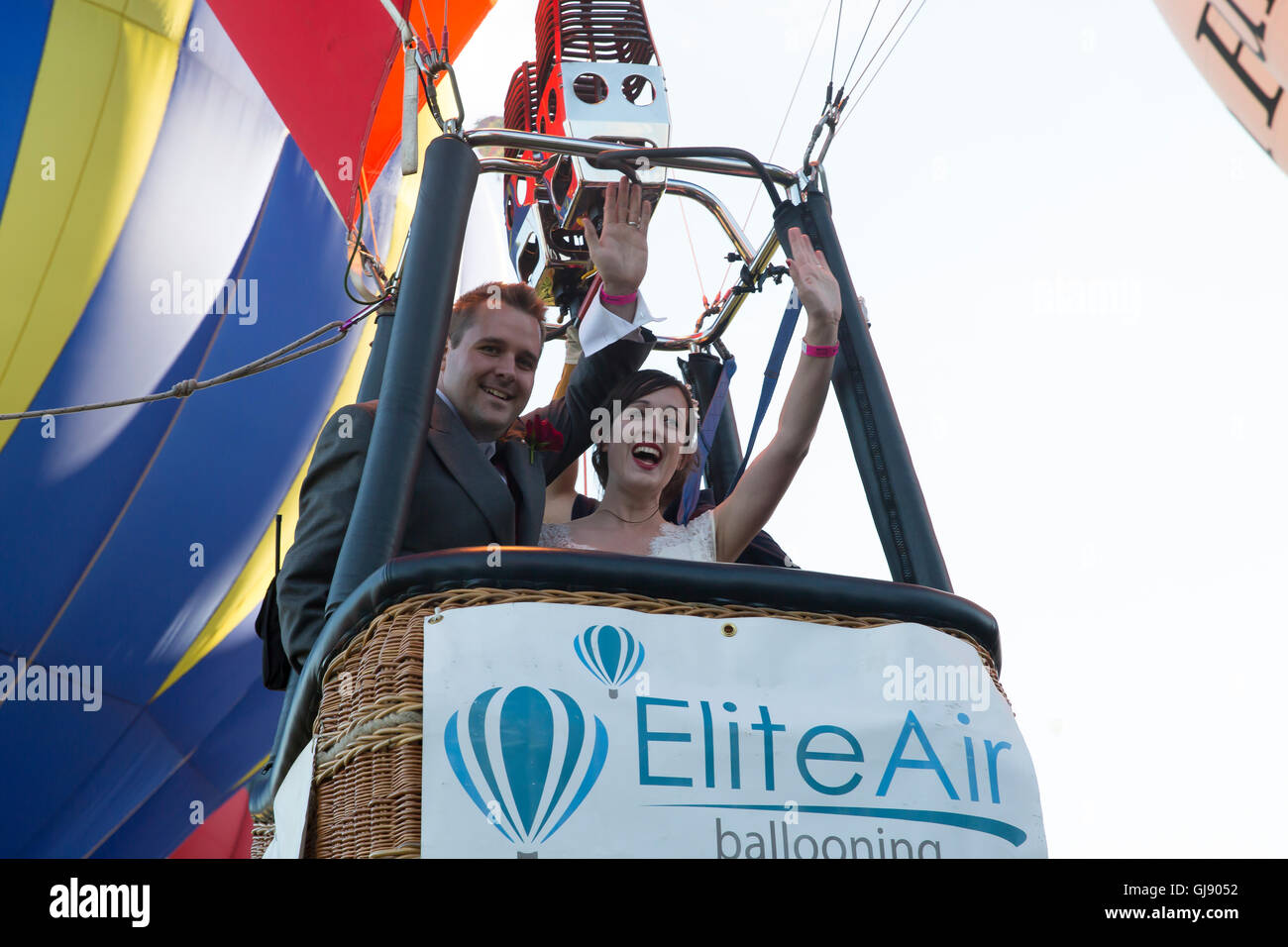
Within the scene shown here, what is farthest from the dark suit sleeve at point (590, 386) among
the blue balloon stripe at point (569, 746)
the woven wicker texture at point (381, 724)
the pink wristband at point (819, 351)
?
the blue balloon stripe at point (569, 746)

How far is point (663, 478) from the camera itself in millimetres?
3178

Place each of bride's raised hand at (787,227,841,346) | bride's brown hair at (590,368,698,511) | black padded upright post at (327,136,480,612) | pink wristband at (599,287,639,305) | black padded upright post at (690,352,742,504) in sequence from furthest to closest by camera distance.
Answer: black padded upright post at (690,352,742,504) < bride's brown hair at (590,368,698,511) < pink wristband at (599,287,639,305) < bride's raised hand at (787,227,841,346) < black padded upright post at (327,136,480,612)

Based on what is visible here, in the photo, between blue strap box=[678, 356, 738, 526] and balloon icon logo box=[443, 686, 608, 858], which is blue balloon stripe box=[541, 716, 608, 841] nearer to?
balloon icon logo box=[443, 686, 608, 858]

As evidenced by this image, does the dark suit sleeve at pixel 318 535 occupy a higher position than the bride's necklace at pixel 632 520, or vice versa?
the bride's necklace at pixel 632 520

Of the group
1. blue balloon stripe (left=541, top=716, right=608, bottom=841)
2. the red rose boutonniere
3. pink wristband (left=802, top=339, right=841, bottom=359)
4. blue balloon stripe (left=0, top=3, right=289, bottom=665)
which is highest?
blue balloon stripe (left=0, top=3, right=289, bottom=665)

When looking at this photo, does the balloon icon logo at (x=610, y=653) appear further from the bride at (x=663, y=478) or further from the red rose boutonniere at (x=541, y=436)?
the red rose boutonniere at (x=541, y=436)

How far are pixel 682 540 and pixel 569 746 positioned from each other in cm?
130

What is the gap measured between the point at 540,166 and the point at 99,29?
17.5 ft

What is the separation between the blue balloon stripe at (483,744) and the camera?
176 centimetres

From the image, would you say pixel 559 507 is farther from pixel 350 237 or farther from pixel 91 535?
pixel 91 535

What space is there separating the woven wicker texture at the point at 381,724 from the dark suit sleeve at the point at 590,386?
1.34 metres

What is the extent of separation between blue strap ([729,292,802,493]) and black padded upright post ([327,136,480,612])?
0.66 m

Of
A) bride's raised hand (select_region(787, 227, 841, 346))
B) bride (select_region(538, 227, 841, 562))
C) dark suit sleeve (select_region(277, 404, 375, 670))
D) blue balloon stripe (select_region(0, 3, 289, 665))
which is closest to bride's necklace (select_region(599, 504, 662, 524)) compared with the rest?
bride (select_region(538, 227, 841, 562))

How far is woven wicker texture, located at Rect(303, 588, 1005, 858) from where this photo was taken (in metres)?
1.77
